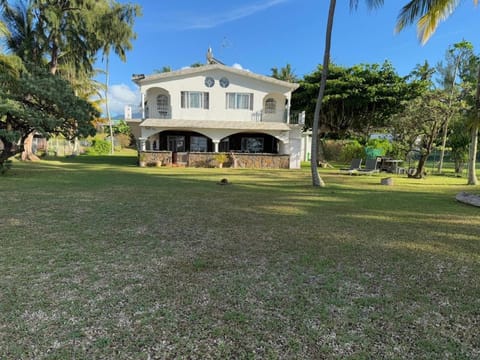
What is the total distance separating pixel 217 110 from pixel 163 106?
14.8 feet

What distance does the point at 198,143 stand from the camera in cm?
2650

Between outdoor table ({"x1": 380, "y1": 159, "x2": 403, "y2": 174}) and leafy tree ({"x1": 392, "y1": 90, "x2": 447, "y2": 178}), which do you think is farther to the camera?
outdoor table ({"x1": 380, "y1": 159, "x2": 403, "y2": 174})

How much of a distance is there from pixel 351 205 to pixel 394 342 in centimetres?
641

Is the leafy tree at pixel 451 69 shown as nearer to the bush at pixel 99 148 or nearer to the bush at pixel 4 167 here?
the bush at pixel 4 167

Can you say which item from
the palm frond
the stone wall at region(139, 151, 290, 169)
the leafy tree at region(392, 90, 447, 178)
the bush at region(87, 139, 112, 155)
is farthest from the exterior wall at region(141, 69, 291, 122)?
the bush at region(87, 139, 112, 155)

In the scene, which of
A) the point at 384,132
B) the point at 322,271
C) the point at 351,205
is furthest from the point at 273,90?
the point at 322,271

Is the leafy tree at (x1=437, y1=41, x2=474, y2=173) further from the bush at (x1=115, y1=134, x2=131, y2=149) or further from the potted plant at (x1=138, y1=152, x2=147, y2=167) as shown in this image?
the bush at (x1=115, y1=134, x2=131, y2=149)

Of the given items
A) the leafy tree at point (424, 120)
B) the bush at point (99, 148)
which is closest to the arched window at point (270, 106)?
the leafy tree at point (424, 120)

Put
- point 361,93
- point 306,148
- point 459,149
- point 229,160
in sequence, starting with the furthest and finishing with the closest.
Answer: point 306,148
point 361,93
point 229,160
point 459,149

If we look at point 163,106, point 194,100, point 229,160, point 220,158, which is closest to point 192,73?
point 194,100

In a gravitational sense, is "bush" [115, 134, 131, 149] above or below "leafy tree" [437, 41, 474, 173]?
below

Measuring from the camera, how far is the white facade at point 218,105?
22328mm

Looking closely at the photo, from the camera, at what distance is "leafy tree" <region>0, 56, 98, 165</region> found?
41.0 ft

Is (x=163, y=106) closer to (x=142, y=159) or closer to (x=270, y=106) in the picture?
(x=142, y=159)
